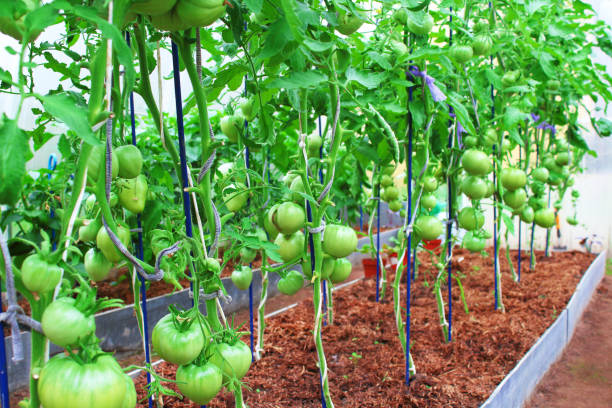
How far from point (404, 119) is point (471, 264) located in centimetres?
230

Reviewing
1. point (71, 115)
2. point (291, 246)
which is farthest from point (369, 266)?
point (71, 115)

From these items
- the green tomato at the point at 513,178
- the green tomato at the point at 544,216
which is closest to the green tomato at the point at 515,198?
the green tomato at the point at 513,178

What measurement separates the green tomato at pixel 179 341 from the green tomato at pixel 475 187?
4.78 feet

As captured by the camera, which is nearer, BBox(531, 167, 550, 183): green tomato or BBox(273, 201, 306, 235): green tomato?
BBox(273, 201, 306, 235): green tomato

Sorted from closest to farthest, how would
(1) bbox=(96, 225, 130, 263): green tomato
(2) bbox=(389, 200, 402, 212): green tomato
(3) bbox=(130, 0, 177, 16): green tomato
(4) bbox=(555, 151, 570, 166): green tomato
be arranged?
(3) bbox=(130, 0, 177, 16): green tomato, (1) bbox=(96, 225, 130, 263): green tomato, (2) bbox=(389, 200, 402, 212): green tomato, (4) bbox=(555, 151, 570, 166): green tomato

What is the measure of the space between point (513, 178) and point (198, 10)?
6.33 feet

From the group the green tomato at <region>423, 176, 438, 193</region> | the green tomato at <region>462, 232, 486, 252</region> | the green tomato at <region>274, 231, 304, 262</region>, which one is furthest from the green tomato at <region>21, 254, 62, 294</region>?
the green tomato at <region>462, 232, 486, 252</region>

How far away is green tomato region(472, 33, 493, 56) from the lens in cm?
179

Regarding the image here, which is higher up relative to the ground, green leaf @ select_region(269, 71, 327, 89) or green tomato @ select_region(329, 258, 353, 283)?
green leaf @ select_region(269, 71, 327, 89)

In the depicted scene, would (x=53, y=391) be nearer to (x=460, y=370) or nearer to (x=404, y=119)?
(x=404, y=119)

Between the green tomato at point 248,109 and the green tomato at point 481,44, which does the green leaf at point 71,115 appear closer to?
the green tomato at point 248,109

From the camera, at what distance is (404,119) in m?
1.71

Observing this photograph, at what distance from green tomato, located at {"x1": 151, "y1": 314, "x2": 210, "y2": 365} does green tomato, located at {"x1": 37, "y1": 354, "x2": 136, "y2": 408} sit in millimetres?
210

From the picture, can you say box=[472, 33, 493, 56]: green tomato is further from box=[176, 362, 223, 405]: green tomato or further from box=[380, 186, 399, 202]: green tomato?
box=[176, 362, 223, 405]: green tomato
